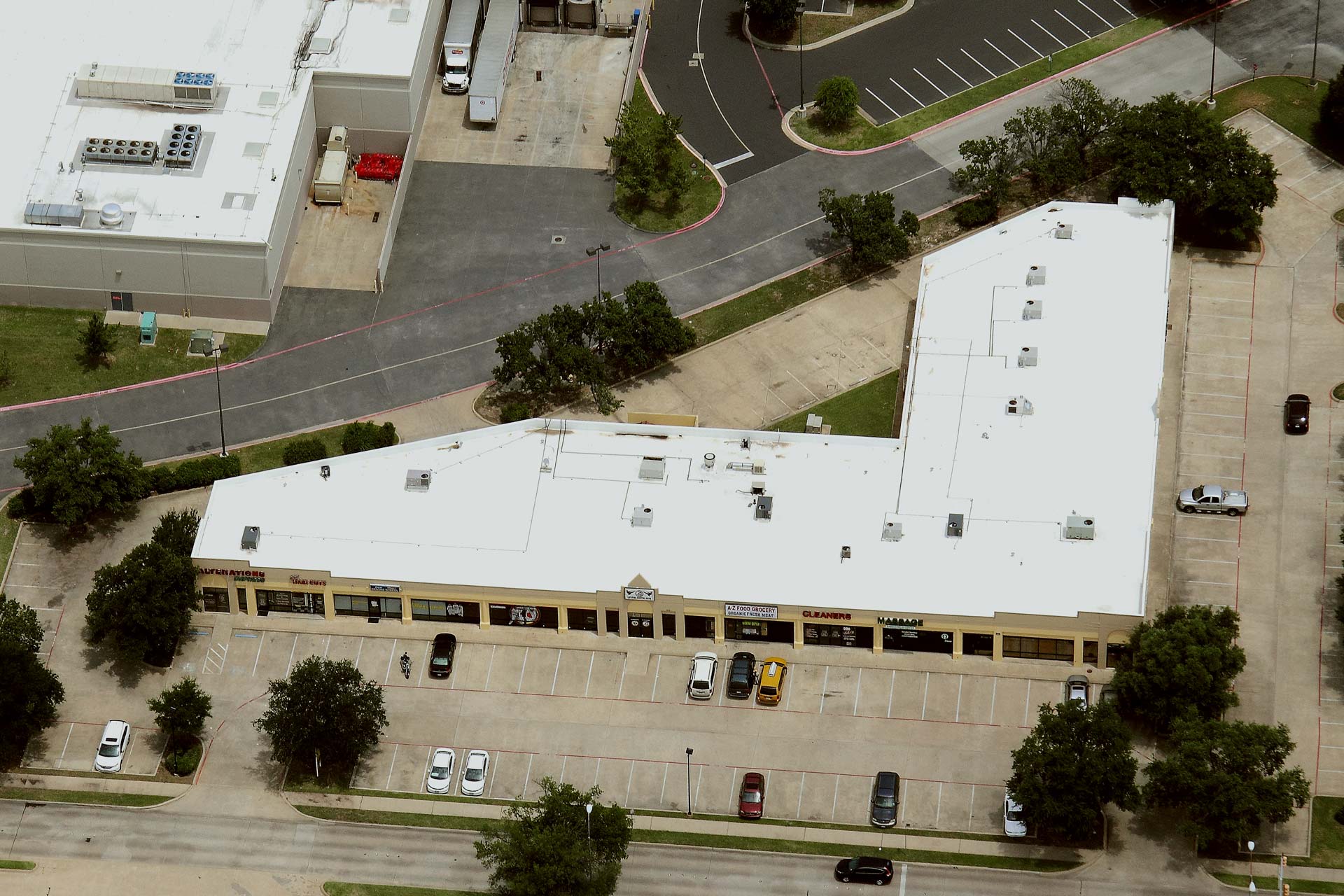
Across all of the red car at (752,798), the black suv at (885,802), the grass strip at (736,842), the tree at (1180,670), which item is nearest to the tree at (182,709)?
the grass strip at (736,842)

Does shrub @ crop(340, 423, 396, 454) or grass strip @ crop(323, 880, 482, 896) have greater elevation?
shrub @ crop(340, 423, 396, 454)

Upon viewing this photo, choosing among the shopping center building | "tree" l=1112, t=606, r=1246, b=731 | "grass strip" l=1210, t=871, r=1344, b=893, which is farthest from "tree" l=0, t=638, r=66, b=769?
"grass strip" l=1210, t=871, r=1344, b=893

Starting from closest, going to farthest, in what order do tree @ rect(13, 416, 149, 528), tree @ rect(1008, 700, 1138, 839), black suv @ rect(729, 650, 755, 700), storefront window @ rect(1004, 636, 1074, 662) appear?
1. tree @ rect(1008, 700, 1138, 839)
2. black suv @ rect(729, 650, 755, 700)
3. storefront window @ rect(1004, 636, 1074, 662)
4. tree @ rect(13, 416, 149, 528)

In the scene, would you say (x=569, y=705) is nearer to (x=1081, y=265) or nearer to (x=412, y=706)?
(x=412, y=706)

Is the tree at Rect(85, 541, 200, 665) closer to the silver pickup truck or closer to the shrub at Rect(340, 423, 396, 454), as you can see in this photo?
the shrub at Rect(340, 423, 396, 454)

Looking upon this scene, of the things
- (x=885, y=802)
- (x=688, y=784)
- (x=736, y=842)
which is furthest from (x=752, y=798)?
(x=885, y=802)

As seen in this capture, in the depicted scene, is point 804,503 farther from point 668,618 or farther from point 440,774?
point 440,774

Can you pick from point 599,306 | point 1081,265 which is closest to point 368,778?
point 599,306
